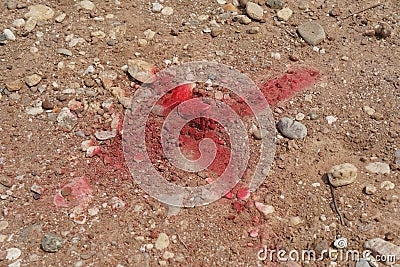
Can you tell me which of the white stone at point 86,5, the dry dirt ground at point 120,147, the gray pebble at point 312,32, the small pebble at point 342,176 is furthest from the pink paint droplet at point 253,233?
the white stone at point 86,5

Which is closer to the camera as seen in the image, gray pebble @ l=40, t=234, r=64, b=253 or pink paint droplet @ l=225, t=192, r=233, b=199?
gray pebble @ l=40, t=234, r=64, b=253

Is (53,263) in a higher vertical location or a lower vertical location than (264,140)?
lower

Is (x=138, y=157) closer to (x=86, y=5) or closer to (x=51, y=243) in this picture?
(x=51, y=243)

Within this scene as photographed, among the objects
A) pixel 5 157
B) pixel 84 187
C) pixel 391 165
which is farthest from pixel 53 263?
pixel 391 165

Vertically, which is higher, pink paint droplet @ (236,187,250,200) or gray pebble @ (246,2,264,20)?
gray pebble @ (246,2,264,20)

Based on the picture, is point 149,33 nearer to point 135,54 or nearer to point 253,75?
point 135,54

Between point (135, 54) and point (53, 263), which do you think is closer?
point (53, 263)

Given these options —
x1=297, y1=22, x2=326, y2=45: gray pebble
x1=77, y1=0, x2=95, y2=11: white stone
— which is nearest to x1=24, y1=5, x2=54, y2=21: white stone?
x1=77, y1=0, x2=95, y2=11: white stone

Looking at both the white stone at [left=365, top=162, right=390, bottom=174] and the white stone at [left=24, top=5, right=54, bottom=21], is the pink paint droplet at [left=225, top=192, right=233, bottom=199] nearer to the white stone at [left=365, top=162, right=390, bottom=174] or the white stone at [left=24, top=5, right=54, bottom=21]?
the white stone at [left=365, top=162, right=390, bottom=174]
